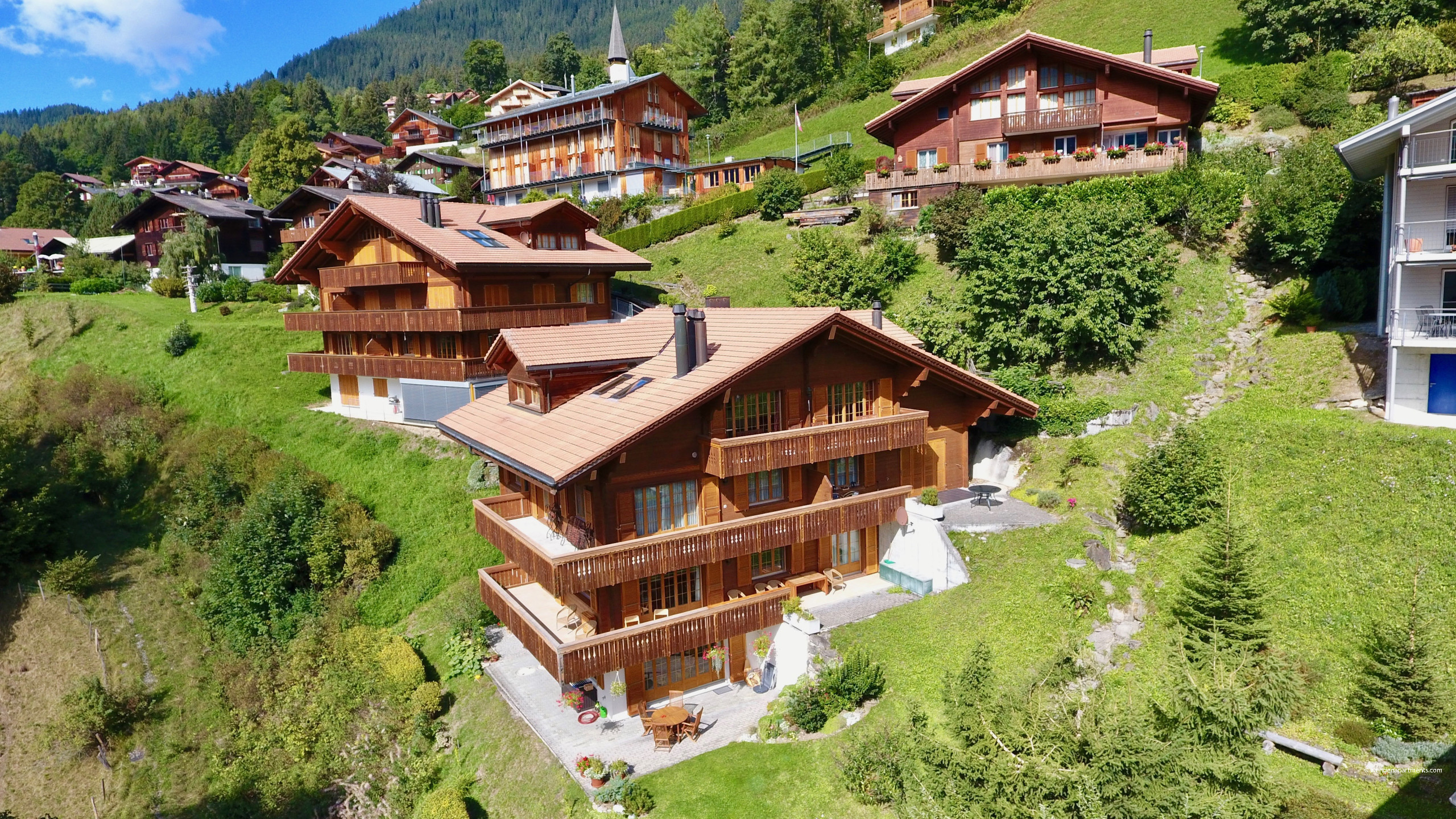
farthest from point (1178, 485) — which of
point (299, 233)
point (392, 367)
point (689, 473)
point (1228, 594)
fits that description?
point (299, 233)

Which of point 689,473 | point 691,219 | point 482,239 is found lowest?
point 689,473

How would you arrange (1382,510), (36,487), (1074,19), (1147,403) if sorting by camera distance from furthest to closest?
1. (1074,19)
2. (36,487)
3. (1147,403)
4. (1382,510)

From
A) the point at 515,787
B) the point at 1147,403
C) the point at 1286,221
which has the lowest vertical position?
the point at 515,787

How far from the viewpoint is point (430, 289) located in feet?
117

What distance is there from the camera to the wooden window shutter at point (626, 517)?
19906mm

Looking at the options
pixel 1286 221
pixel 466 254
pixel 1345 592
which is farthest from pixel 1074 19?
pixel 1345 592

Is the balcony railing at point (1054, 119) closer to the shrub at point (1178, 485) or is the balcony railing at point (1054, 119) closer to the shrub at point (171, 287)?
the shrub at point (1178, 485)

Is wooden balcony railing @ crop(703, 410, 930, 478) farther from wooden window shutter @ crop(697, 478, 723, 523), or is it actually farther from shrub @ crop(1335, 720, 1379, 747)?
shrub @ crop(1335, 720, 1379, 747)

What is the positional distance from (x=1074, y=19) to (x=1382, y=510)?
62398 mm

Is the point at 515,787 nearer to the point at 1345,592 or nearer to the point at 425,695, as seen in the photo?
the point at 425,695

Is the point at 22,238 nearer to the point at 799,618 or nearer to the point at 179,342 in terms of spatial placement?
the point at 179,342

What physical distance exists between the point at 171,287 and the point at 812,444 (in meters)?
53.9

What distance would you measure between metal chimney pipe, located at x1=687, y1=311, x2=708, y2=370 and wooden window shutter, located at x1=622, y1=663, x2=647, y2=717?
787cm

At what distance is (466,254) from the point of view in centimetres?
3409
